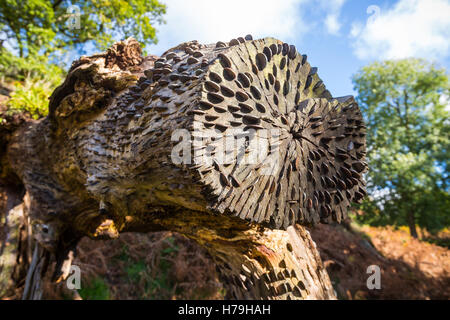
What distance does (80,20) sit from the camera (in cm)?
693

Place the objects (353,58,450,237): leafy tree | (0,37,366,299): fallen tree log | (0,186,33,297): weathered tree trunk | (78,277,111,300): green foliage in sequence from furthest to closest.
Answer: (353,58,450,237): leafy tree < (78,277,111,300): green foliage < (0,186,33,297): weathered tree trunk < (0,37,366,299): fallen tree log

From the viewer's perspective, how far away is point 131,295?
3.67 metres

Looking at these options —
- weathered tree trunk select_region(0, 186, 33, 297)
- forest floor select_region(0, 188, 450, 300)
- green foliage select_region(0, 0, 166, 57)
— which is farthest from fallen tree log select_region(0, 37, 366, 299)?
green foliage select_region(0, 0, 166, 57)

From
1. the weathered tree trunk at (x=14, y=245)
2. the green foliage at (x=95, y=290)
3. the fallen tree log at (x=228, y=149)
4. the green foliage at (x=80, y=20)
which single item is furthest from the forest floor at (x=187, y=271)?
the green foliage at (x=80, y=20)

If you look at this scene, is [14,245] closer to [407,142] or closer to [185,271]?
[185,271]

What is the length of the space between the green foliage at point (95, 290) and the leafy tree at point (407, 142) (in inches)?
326

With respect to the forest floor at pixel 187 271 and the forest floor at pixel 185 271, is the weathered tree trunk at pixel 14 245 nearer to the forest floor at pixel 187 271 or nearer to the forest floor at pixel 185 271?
the forest floor at pixel 185 271

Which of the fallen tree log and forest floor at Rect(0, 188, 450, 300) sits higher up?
the fallen tree log

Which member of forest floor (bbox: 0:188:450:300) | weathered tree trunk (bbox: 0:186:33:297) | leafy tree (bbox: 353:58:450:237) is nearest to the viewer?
weathered tree trunk (bbox: 0:186:33:297)

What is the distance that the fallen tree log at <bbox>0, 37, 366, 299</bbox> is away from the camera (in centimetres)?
93

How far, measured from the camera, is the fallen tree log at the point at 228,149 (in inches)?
36.8

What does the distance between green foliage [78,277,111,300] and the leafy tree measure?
8285 millimetres

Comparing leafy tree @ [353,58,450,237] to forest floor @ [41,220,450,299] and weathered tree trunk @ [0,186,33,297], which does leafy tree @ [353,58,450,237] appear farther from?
weathered tree trunk @ [0,186,33,297]
